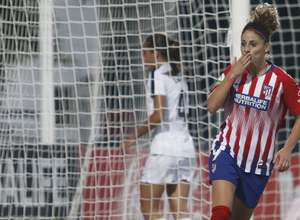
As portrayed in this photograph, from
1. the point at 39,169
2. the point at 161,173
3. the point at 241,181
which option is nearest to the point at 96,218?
the point at 39,169

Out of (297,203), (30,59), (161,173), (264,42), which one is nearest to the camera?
(264,42)

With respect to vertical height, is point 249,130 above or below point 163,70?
below

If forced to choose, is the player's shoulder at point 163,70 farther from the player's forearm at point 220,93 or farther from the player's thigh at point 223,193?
the player's thigh at point 223,193

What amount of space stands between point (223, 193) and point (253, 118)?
528 millimetres

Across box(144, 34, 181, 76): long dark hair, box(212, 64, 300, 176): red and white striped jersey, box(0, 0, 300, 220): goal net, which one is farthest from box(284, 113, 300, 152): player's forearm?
box(0, 0, 300, 220): goal net

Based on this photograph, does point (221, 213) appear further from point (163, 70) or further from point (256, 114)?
point (163, 70)

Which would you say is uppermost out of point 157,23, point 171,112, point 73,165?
point 157,23

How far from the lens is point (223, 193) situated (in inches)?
156

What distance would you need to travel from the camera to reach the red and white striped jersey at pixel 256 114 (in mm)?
4074

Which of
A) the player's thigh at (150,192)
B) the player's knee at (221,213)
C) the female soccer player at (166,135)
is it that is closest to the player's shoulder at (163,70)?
the female soccer player at (166,135)

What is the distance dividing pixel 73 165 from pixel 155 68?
1.57 metres

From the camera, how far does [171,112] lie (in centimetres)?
573

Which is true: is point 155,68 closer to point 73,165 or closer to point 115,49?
point 115,49

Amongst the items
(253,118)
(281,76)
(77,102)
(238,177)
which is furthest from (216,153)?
(77,102)
